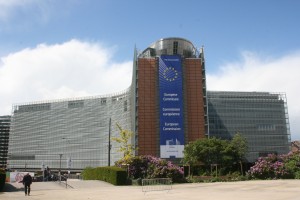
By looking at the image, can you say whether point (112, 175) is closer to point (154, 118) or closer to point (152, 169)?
point (152, 169)

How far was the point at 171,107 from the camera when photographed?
244 ft

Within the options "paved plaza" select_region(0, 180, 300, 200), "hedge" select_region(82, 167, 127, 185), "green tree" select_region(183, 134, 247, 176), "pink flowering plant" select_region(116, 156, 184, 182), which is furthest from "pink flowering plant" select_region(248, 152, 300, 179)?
"hedge" select_region(82, 167, 127, 185)

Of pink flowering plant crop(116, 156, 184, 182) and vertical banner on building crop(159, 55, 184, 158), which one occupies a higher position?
vertical banner on building crop(159, 55, 184, 158)

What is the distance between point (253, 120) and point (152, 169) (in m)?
105

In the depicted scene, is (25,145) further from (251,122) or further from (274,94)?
(274,94)

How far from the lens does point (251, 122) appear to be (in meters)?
135

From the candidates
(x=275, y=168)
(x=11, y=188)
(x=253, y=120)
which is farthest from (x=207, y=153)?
(x=253, y=120)

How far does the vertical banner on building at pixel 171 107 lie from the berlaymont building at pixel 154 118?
0.69 ft

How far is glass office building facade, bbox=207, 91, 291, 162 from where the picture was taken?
132 m

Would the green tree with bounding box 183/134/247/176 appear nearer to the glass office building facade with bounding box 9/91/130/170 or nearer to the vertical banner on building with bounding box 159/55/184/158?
the vertical banner on building with bounding box 159/55/184/158

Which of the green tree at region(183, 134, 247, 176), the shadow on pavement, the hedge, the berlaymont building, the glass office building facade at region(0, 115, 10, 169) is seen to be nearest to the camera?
the shadow on pavement

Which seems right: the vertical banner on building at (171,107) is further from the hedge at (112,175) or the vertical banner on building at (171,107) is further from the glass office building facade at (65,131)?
the glass office building facade at (65,131)

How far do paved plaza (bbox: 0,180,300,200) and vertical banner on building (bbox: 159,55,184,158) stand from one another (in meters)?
37.9

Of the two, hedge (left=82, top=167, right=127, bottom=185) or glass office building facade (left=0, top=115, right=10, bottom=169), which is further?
glass office building facade (left=0, top=115, right=10, bottom=169)
